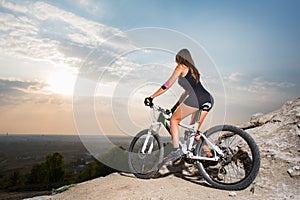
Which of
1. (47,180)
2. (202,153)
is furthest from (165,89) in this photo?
(47,180)

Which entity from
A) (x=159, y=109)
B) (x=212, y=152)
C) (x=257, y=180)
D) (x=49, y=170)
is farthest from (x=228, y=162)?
(x=49, y=170)

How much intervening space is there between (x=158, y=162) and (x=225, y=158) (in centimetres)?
172

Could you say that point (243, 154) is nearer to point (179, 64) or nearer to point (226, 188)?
point (226, 188)

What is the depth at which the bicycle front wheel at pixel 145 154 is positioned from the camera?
6.83 meters

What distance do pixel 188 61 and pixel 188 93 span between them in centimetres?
79

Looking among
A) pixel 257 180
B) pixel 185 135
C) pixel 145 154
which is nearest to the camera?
pixel 257 180

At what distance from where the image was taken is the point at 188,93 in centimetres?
627

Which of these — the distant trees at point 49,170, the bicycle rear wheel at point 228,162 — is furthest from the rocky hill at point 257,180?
the distant trees at point 49,170

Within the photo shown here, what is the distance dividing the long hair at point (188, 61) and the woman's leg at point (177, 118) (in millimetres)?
760

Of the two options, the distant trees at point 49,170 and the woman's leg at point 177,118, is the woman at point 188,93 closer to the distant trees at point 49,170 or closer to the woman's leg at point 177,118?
the woman's leg at point 177,118

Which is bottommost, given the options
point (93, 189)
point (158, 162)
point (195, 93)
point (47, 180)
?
point (47, 180)

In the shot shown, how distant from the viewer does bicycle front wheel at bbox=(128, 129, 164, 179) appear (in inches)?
269

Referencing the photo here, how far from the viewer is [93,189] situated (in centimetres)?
627

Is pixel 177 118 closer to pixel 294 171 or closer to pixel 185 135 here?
pixel 185 135
